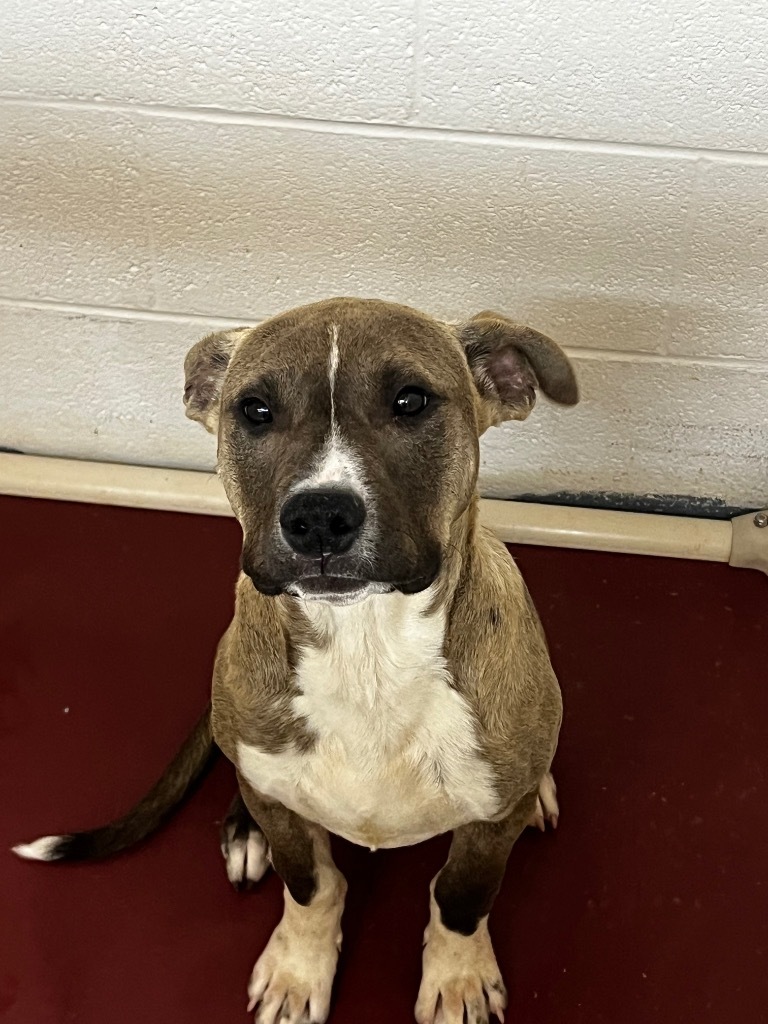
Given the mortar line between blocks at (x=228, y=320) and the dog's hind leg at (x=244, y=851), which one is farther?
the mortar line between blocks at (x=228, y=320)

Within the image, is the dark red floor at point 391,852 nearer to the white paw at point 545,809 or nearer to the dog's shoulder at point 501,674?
the white paw at point 545,809

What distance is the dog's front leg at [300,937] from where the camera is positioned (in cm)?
166

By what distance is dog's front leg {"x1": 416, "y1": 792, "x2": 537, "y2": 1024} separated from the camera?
161 cm

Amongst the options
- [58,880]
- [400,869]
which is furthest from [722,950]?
[58,880]

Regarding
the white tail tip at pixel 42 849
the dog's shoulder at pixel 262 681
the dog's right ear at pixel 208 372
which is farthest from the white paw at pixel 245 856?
the dog's right ear at pixel 208 372

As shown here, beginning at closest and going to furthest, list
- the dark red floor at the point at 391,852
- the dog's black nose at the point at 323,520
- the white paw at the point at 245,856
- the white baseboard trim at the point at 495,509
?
the dog's black nose at the point at 323,520
the dark red floor at the point at 391,852
the white paw at the point at 245,856
the white baseboard trim at the point at 495,509

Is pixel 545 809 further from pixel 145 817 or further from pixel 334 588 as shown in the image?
pixel 334 588

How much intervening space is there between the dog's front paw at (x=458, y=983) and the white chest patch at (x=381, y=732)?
1.05 feet

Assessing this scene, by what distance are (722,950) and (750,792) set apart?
353 millimetres

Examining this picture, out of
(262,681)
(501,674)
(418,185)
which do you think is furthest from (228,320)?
(501,674)

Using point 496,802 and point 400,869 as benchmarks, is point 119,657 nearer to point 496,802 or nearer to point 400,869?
point 400,869

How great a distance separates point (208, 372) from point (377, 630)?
50 cm

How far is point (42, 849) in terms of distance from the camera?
1.86 metres

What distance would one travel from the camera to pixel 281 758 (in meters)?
1.49
